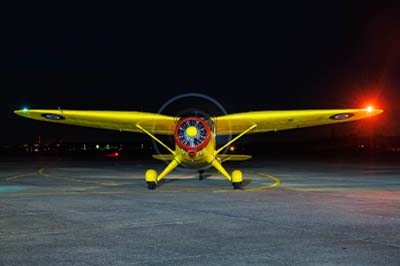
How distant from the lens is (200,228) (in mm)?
8703

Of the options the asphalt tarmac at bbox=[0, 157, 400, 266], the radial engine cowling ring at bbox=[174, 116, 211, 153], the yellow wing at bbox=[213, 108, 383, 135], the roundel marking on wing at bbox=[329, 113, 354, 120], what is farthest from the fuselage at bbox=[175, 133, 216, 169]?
the roundel marking on wing at bbox=[329, 113, 354, 120]

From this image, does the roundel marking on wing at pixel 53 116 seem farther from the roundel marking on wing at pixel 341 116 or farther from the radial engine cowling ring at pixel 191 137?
the roundel marking on wing at pixel 341 116

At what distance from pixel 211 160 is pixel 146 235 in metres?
9.47

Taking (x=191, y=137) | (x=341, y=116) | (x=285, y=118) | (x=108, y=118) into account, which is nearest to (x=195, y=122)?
(x=191, y=137)

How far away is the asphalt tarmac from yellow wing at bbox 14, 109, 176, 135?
316cm

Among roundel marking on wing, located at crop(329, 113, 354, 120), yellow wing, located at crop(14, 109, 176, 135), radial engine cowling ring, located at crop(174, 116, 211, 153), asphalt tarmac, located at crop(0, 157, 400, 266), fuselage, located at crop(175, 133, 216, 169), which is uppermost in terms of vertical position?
yellow wing, located at crop(14, 109, 176, 135)

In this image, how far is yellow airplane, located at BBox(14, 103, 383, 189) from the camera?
658 inches

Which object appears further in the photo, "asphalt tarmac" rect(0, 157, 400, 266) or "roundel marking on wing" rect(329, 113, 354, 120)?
"roundel marking on wing" rect(329, 113, 354, 120)

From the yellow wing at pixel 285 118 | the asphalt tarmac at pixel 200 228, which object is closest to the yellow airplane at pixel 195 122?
the yellow wing at pixel 285 118

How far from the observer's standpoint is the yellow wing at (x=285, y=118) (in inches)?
690

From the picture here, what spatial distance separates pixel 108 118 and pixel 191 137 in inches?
119

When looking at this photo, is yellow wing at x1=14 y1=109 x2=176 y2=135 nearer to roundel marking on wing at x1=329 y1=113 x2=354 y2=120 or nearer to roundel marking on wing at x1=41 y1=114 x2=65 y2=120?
roundel marking on wing at x1=41 y1=114 x2=65 y2=120

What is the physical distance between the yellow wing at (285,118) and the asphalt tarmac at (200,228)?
11.1 ft

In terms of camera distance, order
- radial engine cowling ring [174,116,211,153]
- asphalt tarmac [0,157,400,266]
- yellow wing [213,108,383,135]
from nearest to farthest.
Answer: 1. asphalt tarmac [0,157,400,266]
2. radial engine cowling ring [174,116,211,153]
3. yellow wing [213,108,383,135]
